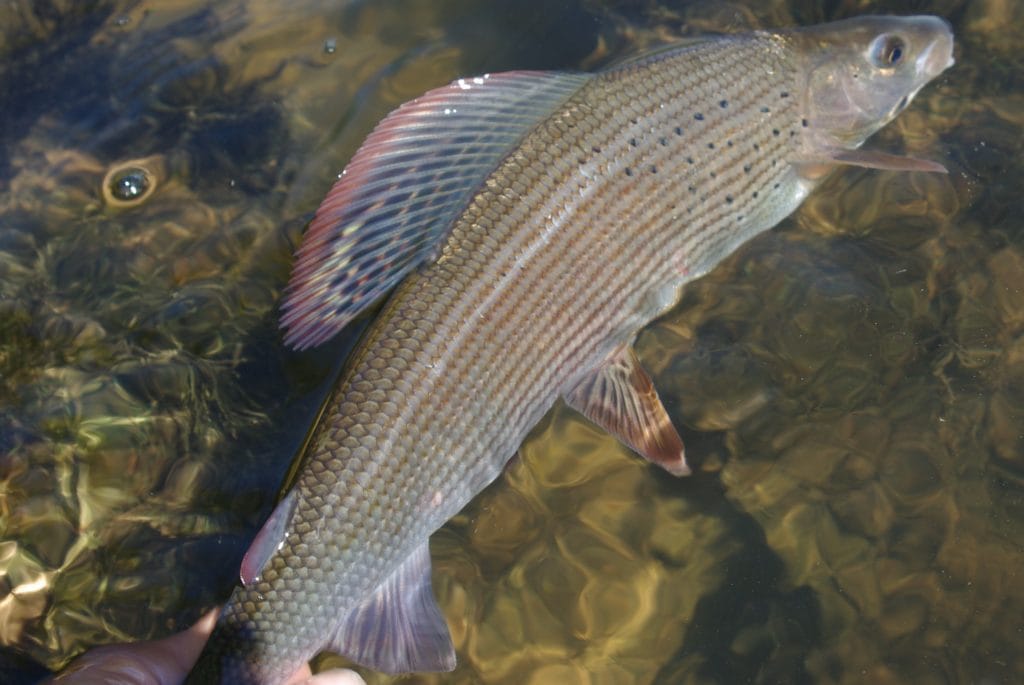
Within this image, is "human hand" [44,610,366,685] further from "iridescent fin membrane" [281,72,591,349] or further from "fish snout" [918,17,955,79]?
"fish snout" [918,17,955,79]

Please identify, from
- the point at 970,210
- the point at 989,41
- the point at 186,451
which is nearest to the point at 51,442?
the point at 186,451

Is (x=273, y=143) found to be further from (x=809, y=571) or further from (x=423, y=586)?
(x=809, y=571)

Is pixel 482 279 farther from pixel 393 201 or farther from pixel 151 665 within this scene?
pixel 151 665

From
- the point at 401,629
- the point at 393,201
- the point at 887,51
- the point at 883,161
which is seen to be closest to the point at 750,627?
the point at 401,629

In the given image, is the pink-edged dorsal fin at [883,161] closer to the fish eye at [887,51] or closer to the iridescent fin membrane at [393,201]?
the fish eye at [887,51]

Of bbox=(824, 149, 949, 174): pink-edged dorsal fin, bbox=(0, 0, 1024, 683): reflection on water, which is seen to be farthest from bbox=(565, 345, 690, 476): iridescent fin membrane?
bbox=(824, 149, 949, 174): pink-edged dorsal fin

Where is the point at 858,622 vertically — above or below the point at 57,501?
below
